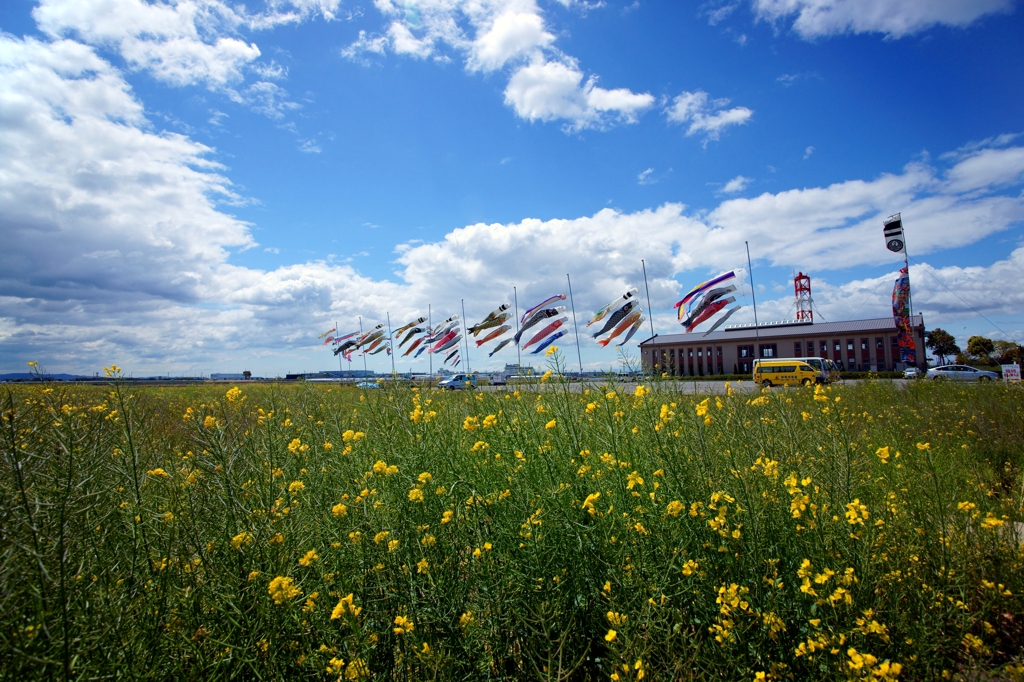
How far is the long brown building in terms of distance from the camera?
37.8 m

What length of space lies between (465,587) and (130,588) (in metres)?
1.33

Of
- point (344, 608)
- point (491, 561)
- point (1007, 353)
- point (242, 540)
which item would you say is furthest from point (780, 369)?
point (1007, 353)

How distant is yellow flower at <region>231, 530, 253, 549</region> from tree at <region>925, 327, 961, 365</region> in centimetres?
7564

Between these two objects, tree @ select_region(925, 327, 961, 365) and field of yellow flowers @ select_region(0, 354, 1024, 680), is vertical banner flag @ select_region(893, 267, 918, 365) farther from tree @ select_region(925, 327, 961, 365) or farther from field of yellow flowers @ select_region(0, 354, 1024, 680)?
tree @ select_region(925, 327, 961, 365)

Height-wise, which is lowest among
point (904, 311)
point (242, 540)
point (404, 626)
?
point (404, 626)

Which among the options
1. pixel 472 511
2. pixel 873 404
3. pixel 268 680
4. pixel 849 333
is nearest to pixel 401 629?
pixel 268 680

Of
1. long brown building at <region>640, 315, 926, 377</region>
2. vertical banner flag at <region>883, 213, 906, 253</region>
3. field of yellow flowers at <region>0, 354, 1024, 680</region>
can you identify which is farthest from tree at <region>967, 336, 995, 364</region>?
field of yellow flowers at <region>0, 354, 1024, 680</region>

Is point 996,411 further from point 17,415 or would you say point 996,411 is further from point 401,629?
point 17,415

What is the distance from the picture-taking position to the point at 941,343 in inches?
2195

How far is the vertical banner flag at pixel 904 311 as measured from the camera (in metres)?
25.4

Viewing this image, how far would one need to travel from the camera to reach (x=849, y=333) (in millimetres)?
38562

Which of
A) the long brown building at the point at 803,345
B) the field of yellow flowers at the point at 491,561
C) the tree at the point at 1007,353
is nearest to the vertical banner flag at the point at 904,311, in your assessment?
the long brown building at the point at 803,345

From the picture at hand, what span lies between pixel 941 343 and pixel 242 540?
77.3 meters

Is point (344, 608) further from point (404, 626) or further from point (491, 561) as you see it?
point (491, 561)
